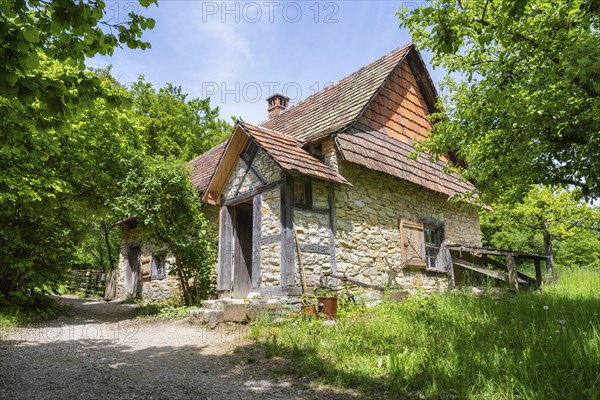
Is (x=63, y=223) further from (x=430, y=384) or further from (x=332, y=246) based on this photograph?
(x=430, y=384)

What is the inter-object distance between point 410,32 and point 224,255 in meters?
6.18

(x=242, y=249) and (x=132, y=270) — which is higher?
(x=242, y=249)

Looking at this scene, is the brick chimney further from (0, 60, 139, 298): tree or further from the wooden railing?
the wooden railing

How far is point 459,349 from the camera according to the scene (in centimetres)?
424

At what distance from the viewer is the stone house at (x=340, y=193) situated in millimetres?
7750

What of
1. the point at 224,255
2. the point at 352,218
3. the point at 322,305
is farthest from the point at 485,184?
the point at 224,255

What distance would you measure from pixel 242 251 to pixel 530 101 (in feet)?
22.1

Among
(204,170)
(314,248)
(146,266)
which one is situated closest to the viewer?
(314,248)

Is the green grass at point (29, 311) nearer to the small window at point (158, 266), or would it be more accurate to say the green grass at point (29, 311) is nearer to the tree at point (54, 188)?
the tree at point (54, 188)

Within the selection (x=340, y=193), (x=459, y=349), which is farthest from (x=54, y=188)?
(x=459, y=349)

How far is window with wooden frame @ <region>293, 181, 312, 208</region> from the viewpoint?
Result: 307 inches

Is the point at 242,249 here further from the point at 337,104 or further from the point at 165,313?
the point at 337,104

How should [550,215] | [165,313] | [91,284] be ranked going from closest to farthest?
[165,313] → [91,284] → [550,215]

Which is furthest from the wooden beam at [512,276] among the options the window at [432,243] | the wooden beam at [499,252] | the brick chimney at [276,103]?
the brick chimney at [276,103]
